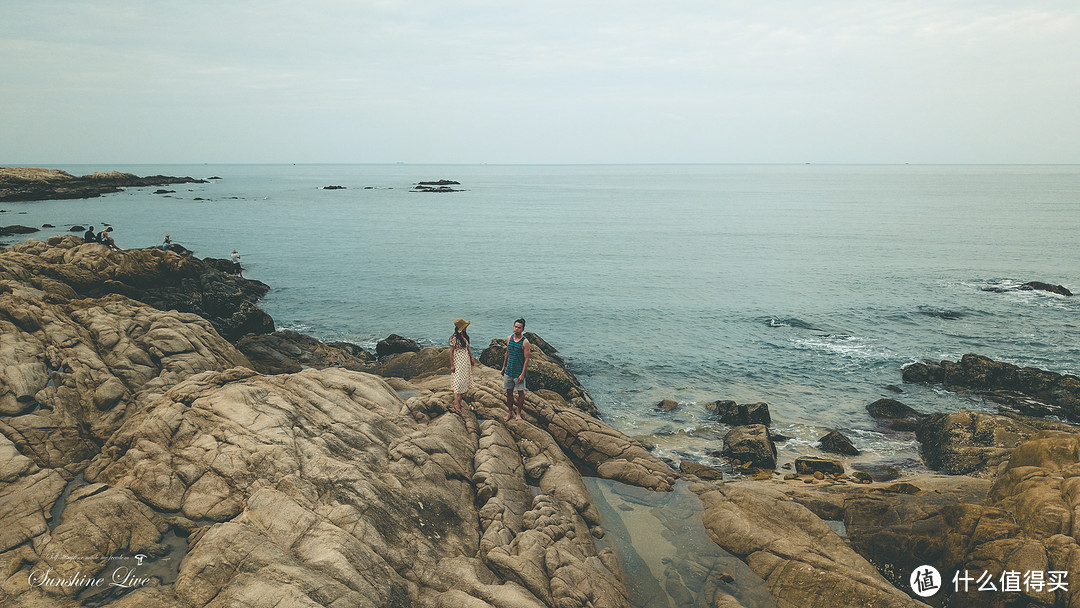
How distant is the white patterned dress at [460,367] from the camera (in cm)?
1504

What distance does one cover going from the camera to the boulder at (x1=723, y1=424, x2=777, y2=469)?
1895 centimetres

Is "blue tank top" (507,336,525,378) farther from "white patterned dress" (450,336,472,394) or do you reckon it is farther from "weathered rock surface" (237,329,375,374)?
"weathered rock surface" (237,329,375,374)

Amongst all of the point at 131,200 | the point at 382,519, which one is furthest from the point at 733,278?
the point at 131,200

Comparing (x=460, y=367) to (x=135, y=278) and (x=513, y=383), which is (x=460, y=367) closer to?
(x=513, y=383)

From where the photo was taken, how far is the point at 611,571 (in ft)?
37.0

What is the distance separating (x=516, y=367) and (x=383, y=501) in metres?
5.67

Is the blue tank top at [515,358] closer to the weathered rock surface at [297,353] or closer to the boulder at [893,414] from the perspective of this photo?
the weathered rock surface at [297,353]

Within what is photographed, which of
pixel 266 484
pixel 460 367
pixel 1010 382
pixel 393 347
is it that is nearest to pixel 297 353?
pixel 393 347

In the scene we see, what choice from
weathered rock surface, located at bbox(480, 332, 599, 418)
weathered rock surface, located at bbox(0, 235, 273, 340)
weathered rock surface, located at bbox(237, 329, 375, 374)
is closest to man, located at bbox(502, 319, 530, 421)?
weathered rock surface, located at bbox(480, 332, 599, 418)

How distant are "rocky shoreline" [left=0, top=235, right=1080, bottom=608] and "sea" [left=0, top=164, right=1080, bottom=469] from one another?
611cm

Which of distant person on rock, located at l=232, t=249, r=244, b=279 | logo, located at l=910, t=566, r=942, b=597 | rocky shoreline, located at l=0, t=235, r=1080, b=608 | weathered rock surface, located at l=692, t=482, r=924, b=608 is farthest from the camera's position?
distant person on rock, located at l=232, t=249, r=244, b=279

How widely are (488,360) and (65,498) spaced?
57.0 ft

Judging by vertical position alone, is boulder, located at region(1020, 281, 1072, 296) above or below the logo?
above

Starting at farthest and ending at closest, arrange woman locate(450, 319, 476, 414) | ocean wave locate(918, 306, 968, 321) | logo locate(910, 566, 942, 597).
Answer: ocean wave locate(918, 306, 968, 321) < woman locate(450, 319, 476, 414) < logo locate(910, 566, 942, 597)
